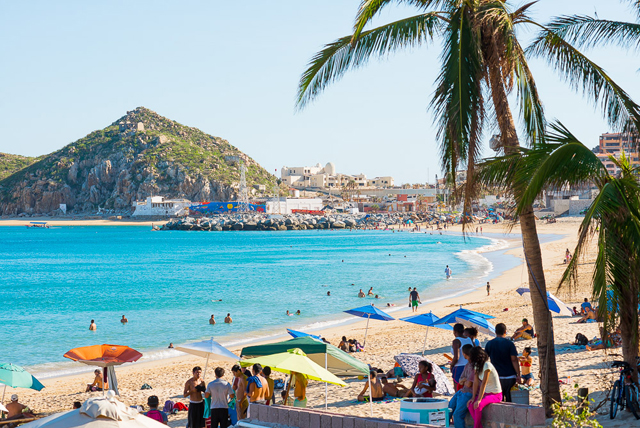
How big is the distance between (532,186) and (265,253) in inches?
2850

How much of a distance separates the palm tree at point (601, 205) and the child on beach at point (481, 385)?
1.23 meters

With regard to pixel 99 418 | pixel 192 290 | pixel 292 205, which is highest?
pixel 292 205

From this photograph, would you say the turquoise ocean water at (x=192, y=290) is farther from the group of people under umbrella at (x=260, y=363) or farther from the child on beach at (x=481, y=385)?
the child on beach at (x=481, y=385)

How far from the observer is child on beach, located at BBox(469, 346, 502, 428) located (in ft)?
21.1

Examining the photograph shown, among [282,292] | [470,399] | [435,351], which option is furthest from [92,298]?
[470,399]

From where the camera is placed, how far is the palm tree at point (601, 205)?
5738 mm

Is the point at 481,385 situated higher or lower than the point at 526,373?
higher

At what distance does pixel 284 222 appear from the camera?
142250 millimetres

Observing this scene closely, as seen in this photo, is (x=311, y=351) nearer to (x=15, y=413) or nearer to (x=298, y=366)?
(x=298, y=366)

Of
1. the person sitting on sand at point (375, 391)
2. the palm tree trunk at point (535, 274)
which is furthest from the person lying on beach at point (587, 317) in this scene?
the palm tree trunk at point (535, 274)

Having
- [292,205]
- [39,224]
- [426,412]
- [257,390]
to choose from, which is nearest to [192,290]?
[257,390]

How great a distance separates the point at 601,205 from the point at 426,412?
2.97m

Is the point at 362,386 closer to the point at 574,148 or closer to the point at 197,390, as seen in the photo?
the point at 197,390

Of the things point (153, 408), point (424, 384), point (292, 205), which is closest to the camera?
point (424, 384)
